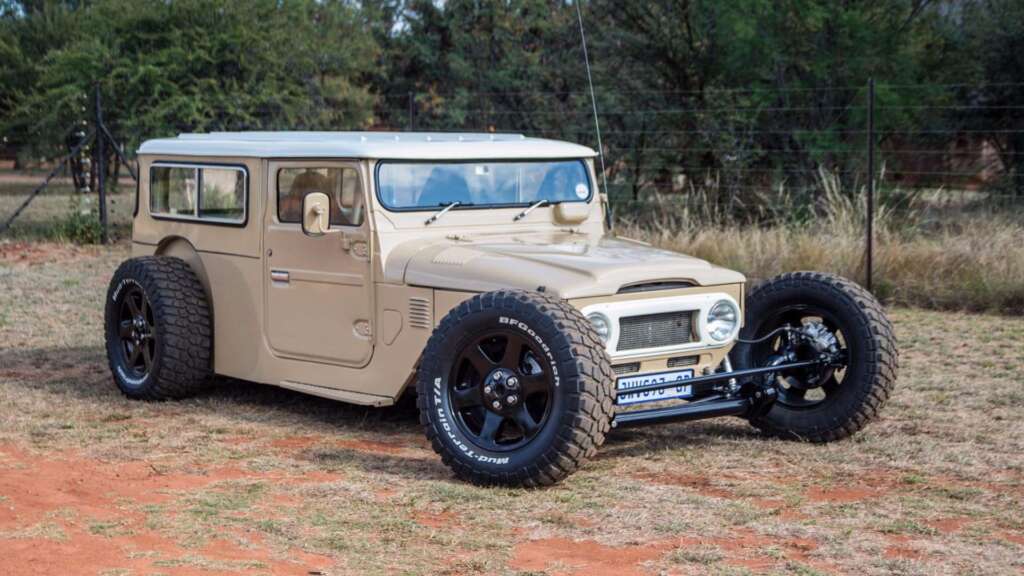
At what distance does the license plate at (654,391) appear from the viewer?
6488mm

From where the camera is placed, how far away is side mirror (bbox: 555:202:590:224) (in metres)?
7.84

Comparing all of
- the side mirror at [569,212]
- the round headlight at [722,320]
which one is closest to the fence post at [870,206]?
the side mirror at [569,212]

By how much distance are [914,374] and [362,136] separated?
3994 mm

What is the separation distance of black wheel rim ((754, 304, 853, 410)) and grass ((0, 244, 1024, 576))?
0.30 meters

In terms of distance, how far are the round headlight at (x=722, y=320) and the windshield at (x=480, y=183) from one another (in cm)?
146

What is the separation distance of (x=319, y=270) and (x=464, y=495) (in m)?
1.93

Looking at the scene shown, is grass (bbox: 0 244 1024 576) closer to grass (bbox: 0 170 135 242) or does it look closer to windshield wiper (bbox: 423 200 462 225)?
windshield wiper (bbox: 423 200 462 225)

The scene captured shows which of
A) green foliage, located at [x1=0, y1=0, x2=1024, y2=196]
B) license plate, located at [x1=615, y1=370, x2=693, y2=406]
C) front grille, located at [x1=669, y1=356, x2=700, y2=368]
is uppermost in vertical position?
green foliage, located at [x1=0, y1=0, x2=1024, y2=196]

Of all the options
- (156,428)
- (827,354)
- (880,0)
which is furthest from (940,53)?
(156,428)

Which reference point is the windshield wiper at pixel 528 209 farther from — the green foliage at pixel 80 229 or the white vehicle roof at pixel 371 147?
the green foliage at pixel 80 229

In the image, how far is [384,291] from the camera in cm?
705

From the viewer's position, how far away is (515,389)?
6.13 meters

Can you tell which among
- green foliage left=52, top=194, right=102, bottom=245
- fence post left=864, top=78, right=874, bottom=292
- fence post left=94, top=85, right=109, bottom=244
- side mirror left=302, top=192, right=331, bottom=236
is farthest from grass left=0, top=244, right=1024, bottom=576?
green foliage left=52, top=194, right=102, bottom=245

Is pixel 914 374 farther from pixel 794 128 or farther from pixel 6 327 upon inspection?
pixel 794 128
